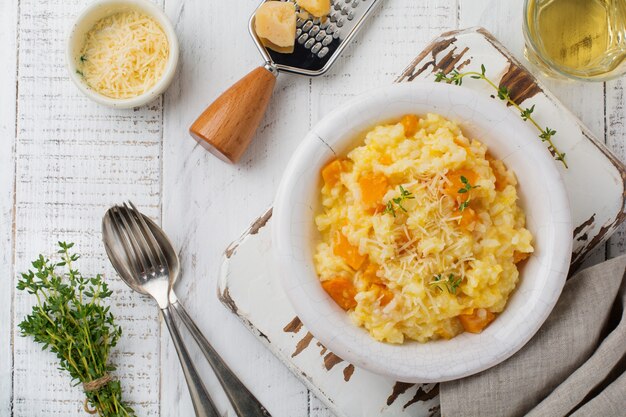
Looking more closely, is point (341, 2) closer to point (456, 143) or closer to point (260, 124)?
point (260, 124)

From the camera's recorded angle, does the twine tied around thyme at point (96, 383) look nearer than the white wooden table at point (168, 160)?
Yes

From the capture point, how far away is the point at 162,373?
8.15 ft

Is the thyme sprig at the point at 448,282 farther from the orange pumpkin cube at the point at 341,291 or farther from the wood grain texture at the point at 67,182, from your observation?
the wood grain texture at the point at 67,182

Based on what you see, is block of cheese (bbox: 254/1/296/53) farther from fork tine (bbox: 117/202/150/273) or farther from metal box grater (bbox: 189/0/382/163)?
fork tine (bbox: 117/202/150/273)

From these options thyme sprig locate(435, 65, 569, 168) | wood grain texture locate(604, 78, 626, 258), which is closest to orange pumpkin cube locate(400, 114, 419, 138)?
thyme sprig locate(435, 65, 569, 168)

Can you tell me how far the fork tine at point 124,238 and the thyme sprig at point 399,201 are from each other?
1.00 meters

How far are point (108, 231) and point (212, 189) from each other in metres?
0.40

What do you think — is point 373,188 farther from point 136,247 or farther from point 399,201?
point 136,247

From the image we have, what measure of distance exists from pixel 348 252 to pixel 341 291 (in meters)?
0.13

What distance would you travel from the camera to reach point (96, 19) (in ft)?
7.82

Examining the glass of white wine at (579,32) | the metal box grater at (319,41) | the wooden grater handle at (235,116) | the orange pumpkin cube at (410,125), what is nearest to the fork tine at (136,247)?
the wooden grater handle at (235,116)

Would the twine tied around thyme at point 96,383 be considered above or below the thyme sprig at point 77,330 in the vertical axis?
below

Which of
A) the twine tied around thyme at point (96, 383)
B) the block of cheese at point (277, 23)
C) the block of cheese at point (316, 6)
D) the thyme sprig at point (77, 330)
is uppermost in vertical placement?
the block of cheese at point (316, 6)

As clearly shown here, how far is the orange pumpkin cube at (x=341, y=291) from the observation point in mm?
1979
